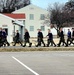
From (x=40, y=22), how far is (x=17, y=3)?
30524 mm

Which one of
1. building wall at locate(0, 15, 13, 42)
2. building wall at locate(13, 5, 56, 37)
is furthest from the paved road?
building wall at locate(13, 5, 56, 37)

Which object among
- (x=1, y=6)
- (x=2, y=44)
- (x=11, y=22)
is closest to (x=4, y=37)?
(x=2, y=44)

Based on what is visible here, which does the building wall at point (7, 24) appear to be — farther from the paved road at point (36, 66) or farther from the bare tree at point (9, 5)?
the bare tree at point (9, 5)

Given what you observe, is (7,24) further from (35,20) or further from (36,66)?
(36,66)

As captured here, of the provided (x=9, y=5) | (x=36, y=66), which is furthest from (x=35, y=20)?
(x=36, y=66)

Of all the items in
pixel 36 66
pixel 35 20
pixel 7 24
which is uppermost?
pixel 35 20

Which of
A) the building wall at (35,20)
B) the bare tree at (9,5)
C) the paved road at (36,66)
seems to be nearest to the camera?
the paved road at (36,66)

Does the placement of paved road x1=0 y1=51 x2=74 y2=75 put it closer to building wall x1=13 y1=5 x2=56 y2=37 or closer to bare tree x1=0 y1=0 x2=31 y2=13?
building wall x1=13 y1=5 x2=56 y2=37

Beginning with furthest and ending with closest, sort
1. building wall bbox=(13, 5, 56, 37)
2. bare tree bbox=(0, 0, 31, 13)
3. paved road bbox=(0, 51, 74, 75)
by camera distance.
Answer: bare tree bbox=(0, 0, 31, 13) → building wall bbox=(13, 5, 56, 37) → paved road bbox=(0, 51, 74, 75)

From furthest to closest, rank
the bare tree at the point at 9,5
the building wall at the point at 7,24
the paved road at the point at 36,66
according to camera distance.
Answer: the bare tree at the point at 9,5 → the building wall at the point at 7,24 → the paved road at the point at 36,66

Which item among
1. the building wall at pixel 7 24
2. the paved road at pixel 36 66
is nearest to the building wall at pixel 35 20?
the building wall at pixel 7 24

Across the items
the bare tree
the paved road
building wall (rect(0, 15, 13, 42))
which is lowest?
the paved road

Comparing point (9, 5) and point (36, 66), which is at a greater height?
point (9, 5)

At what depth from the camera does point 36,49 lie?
30.7 metres
